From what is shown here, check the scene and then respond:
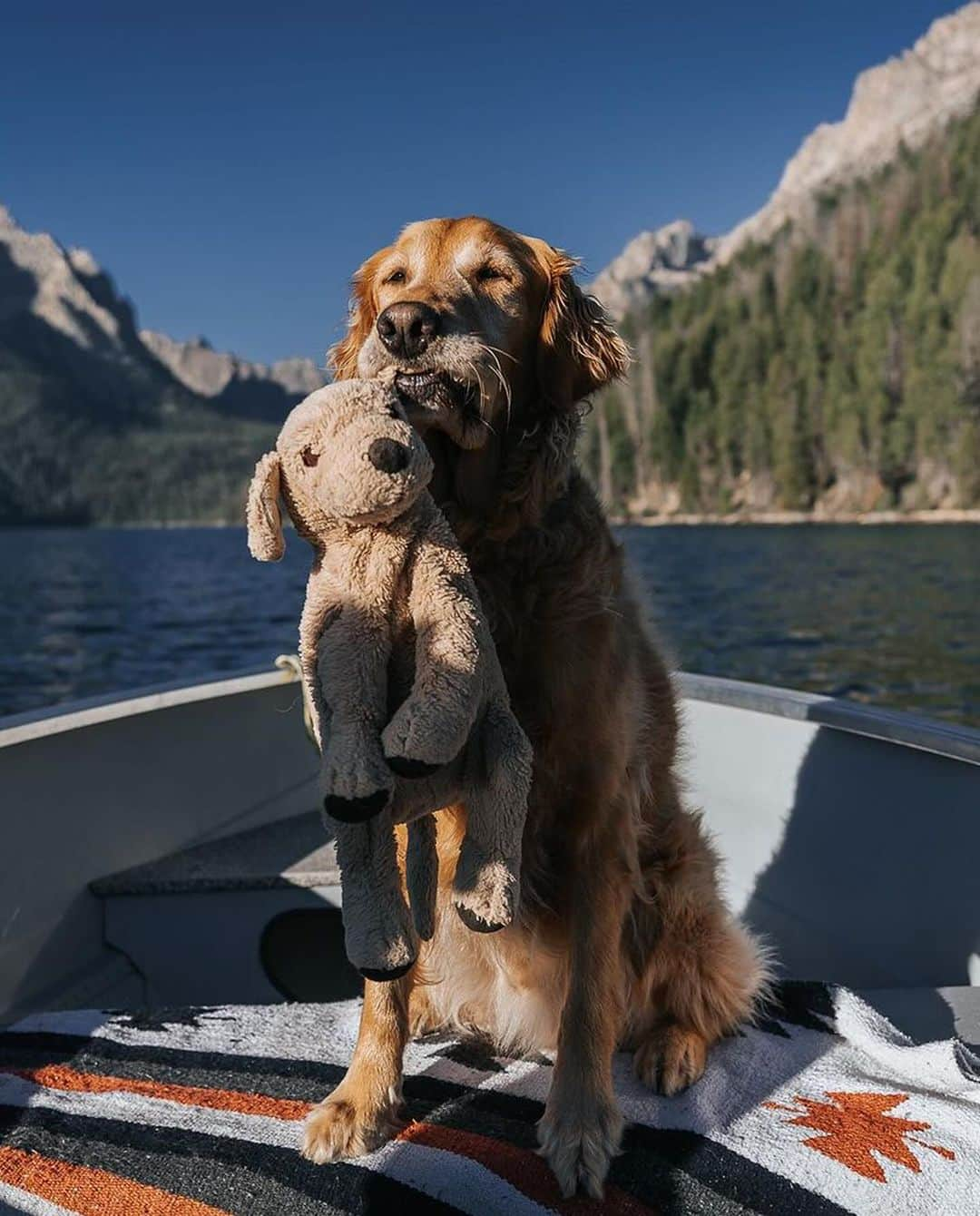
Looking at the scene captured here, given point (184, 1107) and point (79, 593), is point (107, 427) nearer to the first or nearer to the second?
point (79, 593)

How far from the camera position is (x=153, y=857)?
3.65 meters

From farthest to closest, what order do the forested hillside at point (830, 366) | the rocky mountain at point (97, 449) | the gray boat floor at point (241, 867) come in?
1. the rocky mountain at point (97, 449)
2. the forested hillside at point (830, 366)
3. the gray boat floor at point (241, 867)

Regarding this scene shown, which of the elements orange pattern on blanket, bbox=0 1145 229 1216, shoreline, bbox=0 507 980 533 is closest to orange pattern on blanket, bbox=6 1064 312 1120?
orange pattern on blanket, bbox=0 1145 229 1216

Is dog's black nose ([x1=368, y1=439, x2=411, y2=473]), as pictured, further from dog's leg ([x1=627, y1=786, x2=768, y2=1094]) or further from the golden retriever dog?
dog's leg ([x1=627, y1=786, x2=768, y2=1094])

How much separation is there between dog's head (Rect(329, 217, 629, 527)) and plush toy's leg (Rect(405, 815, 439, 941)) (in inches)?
28.7

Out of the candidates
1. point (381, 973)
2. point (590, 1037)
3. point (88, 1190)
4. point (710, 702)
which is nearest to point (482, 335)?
point (381, 973)

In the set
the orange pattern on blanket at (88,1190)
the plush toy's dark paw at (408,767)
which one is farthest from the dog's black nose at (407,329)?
the orange pattern on blanket at (88,1190)

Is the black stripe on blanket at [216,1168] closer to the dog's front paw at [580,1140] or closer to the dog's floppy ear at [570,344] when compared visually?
the dog's front paw at [580,1140]

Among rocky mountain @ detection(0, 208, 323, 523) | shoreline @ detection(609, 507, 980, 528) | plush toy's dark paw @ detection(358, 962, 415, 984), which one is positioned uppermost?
rocky mountain @ detection(0, 208, 323, 523)

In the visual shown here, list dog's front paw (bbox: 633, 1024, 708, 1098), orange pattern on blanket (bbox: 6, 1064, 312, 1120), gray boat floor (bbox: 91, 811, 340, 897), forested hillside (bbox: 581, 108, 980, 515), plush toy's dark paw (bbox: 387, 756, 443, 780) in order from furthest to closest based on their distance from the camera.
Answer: forested hillside (bbox: 581, 108, 980, 515)
gray boat floor (bbox: 91, 811, 340, 897)
dog's front paw (bbox: 633, 1024, 708, 1098)
orange pattern on blanket (bbox: 6, 1064, 312, 1120)
plush toy's dark paw (bbox: 387, 756, 443, 780)

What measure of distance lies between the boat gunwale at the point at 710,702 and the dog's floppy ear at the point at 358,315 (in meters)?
1.26

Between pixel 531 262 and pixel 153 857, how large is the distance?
2.54m

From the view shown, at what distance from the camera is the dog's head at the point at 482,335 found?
200cm

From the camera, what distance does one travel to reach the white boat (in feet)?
9.90
